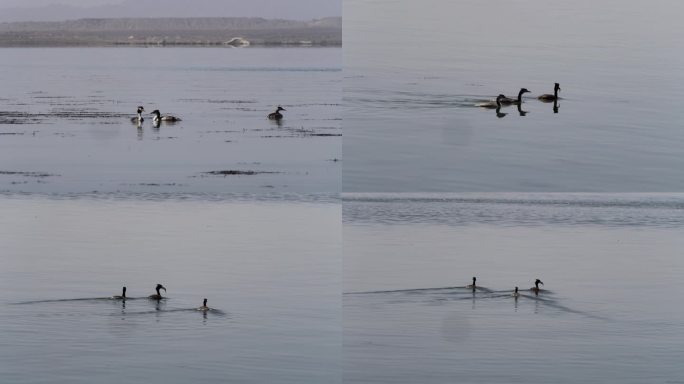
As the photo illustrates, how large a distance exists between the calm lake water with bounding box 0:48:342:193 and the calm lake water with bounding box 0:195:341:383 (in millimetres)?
1104

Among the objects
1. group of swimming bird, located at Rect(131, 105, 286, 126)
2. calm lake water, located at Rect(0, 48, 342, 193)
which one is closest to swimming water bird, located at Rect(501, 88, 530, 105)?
calm lake water, located at Rect(0, 48, 342, 193)

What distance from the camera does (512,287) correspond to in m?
21.7

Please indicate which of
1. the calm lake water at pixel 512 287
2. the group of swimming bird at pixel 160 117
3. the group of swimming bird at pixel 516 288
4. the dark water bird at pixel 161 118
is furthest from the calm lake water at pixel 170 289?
the dark water bird at pixel 161 118

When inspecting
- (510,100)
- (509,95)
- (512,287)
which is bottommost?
(512,287)

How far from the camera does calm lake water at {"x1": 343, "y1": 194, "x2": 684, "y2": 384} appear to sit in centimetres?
1711

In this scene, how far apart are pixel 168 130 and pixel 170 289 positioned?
1810 centimetres

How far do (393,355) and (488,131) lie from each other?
15793mm

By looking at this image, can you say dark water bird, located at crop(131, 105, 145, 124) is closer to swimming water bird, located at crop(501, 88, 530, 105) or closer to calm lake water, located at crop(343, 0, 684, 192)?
calm lake water, located at crop(343, 0, 684, 192)

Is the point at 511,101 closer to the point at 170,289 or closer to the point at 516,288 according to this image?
the point at 516,288

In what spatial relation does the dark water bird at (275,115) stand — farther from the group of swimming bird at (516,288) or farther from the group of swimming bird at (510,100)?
the group of swimming bird at (516,288)

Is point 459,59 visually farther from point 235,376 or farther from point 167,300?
point 235,376

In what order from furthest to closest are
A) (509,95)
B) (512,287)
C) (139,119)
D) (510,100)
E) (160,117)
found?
1. (160,117)
2. (139,119)
3. (509,95)
4. (510,100)
5. (512,287)

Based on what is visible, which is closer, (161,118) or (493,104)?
(493,104)

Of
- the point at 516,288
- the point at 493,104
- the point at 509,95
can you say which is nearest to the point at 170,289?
the point at 516,288
